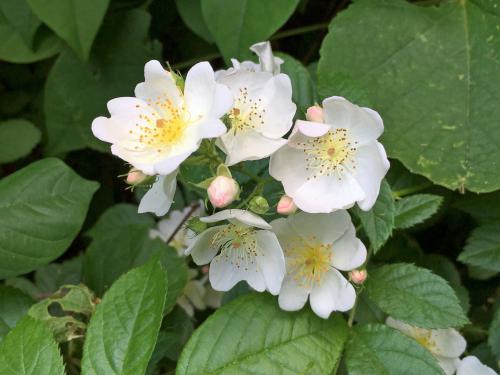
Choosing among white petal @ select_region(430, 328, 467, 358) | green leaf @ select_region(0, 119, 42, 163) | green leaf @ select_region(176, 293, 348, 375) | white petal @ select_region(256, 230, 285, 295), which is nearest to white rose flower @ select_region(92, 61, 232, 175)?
white petal @ select_region(256, 230, 285, 295)

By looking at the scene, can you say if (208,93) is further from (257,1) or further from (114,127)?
(257,1)

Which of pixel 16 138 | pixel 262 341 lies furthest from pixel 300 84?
pixel 16 138

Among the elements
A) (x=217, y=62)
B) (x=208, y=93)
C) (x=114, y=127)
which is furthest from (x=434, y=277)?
(x=217, y=62)

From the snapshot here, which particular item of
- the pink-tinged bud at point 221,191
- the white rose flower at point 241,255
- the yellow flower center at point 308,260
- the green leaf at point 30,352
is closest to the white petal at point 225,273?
the white rose flower at point 241,255

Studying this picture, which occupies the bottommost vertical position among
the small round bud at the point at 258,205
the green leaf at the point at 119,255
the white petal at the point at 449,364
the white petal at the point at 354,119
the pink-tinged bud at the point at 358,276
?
the white petal at the point at 449,364

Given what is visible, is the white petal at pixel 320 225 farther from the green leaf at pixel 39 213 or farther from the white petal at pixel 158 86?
the green leaf at pixel 39 213

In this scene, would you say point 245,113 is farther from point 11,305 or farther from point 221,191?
point 11,305

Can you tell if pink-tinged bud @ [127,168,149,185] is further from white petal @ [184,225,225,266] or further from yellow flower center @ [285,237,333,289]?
yellow flower center @ [285,237,333,289]
